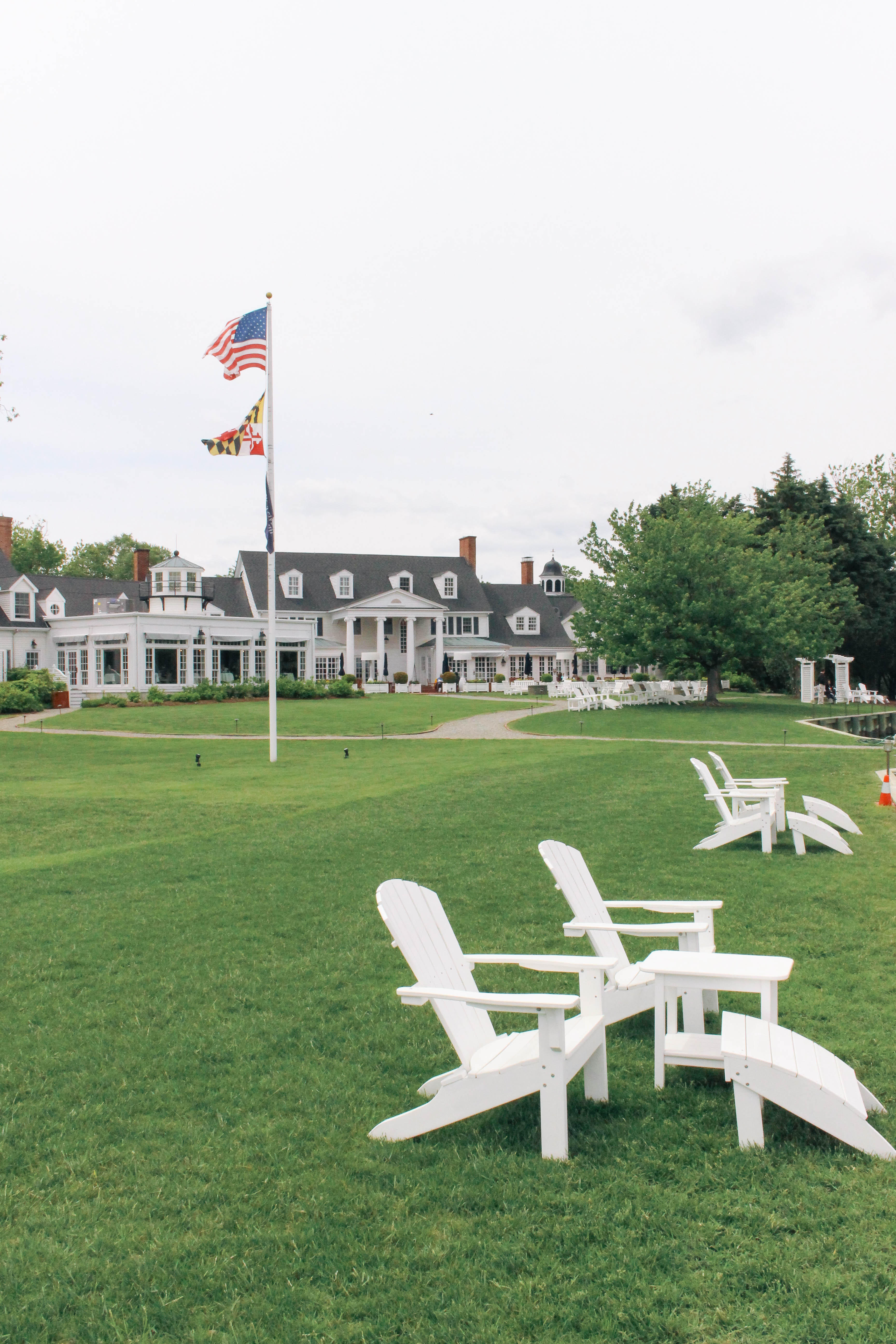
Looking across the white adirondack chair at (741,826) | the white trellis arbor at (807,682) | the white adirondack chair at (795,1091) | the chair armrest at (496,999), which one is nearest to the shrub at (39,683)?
the white trellis arbor at (807,682)

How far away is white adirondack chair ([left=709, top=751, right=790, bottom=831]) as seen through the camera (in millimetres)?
11742

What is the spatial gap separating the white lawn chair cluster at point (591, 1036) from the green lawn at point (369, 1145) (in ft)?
0.55

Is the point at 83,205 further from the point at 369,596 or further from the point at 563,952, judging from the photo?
the point at 369,596

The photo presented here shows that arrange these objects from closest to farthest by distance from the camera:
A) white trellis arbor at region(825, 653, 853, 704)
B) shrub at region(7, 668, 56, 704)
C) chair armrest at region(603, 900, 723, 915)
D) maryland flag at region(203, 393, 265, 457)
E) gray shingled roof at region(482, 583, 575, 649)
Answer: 1. chair armrest at region(603, 900, 723, 915)
2. maryland flag at region(203, 393, 265, 457)
3. shrub at region(7, 668, 56, 704)
4. white trellis arbor at region(825, 653, 853, 704)
5. gray shingled roof at region(482, 583, 575, 649)

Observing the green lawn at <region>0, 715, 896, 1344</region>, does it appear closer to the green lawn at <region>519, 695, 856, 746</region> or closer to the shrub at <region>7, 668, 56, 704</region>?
the green lawn at <region>519, 695, 856, 746</region>

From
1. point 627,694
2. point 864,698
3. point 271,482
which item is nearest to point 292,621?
point 627,694

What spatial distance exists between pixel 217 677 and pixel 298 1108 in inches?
1771

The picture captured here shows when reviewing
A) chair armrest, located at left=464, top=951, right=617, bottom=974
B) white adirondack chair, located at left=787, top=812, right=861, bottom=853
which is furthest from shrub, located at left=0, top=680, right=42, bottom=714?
chair armrest, located at left=464, top=951, right=617, bottom=974

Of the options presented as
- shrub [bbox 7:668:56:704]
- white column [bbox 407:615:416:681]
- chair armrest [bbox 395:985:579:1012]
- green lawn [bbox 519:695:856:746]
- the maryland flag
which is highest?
the maryland flag

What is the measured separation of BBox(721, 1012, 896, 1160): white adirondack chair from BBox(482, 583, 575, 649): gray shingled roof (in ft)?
194

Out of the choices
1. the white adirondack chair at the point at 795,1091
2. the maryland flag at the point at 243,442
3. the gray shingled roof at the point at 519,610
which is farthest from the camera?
the gray shingled roof at the point at 519,610

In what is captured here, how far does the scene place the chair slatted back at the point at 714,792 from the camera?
38.3 feet

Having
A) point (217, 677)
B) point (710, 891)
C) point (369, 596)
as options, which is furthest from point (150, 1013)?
point (369, 596)

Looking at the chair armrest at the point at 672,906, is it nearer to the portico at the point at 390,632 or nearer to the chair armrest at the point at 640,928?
the chair armrest at the point at 640,928
